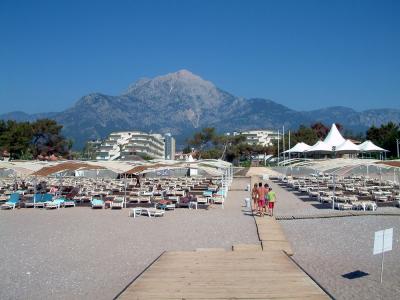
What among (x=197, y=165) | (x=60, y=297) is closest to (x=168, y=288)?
(x=60, y=297)

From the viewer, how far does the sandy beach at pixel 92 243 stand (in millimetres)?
8875

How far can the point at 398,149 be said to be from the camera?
5941 centimetres

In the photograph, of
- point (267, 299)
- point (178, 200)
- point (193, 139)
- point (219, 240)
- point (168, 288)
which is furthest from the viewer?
point (193, 139)

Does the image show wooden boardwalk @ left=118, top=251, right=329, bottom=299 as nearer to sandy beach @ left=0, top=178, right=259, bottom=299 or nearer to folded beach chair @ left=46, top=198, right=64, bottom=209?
sandy beach @ left=0, top=178, right=259, bottom=299

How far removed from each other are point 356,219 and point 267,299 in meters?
10.8

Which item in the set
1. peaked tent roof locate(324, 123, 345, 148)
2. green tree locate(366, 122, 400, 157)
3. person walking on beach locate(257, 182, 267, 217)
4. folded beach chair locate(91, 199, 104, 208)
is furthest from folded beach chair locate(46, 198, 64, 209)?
green tree locate(366, 122, 400, 157)

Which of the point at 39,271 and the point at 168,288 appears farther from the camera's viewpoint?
the point at 39,271

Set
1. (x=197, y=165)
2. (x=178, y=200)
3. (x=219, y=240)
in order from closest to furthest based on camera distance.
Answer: (x=219, y=240)
(x=178, y=200)
(x=197, y=165)

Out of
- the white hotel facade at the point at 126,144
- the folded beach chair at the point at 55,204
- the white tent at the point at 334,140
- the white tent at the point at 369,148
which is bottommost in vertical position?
the folded beach chair at the point at 55,204

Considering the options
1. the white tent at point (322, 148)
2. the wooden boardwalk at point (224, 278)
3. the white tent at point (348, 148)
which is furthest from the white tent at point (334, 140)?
the wooden boardwalk at point (224, 278)

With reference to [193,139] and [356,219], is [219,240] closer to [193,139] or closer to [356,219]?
[356,219]

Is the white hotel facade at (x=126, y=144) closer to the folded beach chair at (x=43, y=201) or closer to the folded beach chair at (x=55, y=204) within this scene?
the folded beach chair at (x=43, y=201)

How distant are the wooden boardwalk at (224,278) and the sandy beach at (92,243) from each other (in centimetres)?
99

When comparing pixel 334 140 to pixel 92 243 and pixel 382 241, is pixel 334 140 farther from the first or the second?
pixel 382 241
